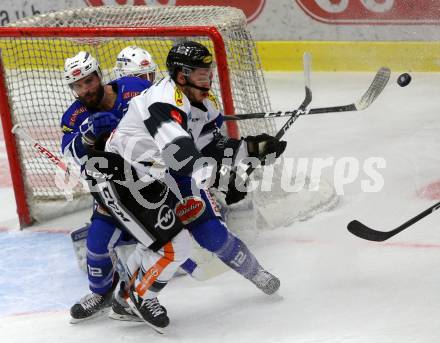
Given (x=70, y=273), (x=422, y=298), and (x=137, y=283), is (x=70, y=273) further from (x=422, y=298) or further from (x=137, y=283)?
(x=422, y=298)

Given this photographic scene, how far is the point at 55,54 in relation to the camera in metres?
4.86

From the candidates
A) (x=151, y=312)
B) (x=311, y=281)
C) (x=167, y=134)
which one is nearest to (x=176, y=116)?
(x=167, y=134)

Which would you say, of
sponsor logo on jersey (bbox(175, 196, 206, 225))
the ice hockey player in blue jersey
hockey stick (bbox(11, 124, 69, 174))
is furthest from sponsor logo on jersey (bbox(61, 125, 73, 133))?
hockey stick (bbox(11, 124, 69, 174))

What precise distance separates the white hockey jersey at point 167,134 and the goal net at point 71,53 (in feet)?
1.93

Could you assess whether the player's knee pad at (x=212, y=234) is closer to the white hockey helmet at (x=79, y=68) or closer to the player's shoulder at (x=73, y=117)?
the player's shoulder at (x=73, y=117)

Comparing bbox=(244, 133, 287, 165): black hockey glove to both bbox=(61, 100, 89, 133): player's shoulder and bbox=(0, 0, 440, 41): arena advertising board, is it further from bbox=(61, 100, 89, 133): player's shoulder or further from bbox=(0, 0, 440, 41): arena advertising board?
bbox=(0, 0, 440, 41): arena advertising board

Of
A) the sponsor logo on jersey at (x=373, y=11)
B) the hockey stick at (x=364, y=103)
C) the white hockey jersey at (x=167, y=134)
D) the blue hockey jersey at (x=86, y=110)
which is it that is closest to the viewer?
the white hockey jersey at (x=167, y=134)

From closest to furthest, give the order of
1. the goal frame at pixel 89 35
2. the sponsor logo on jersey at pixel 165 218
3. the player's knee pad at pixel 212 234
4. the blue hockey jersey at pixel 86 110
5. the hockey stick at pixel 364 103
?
1. the sponsor logo on jersey at pixel 165 218
2. the player's knee pad at pixel 212 234
3. the blue hockey jersey at pixel 86 110
4. the hockey stick at pixel 364 103
5. the goal frame at pixel 89 35

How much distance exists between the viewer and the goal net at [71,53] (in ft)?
13.3

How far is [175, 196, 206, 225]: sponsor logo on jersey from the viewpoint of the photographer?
328 cm

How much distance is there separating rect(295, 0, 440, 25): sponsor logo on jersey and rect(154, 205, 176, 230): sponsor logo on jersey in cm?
347

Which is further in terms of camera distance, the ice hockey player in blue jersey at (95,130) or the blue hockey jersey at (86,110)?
the blue hockey jersey at (86,110)

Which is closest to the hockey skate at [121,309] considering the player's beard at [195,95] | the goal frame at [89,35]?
the player's beard at [195,95]

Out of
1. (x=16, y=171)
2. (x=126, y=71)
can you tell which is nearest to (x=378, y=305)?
(x=126, y=71)
